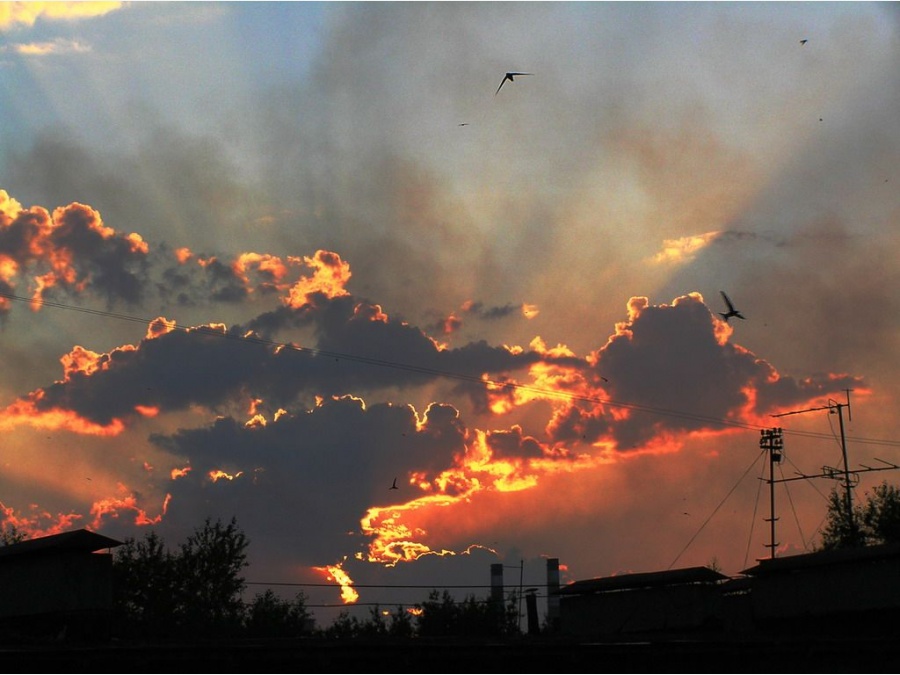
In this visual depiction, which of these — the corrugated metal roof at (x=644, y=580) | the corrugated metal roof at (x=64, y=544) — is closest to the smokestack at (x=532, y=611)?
the corrugated metal roof at (x=644, y=580)

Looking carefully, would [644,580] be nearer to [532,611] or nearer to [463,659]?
[532,611]

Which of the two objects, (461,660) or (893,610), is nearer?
(461,660)

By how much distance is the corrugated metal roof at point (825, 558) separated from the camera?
51.1 m

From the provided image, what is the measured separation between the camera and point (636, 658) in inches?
997

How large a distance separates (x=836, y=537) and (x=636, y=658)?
10310 cm

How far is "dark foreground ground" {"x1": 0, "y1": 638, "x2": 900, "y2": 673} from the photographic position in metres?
21.9

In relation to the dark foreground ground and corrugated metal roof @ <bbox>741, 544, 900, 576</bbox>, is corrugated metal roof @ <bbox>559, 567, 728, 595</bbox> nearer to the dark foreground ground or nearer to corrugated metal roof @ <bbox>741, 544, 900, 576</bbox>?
corrugated metal roof @ <bbox>741, 544, 900, 576</bbox>

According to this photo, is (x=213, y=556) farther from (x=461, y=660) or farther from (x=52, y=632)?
(x=461, y=660)

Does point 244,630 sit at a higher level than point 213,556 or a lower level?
lower

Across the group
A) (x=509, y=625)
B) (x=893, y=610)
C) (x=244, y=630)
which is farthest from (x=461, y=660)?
(x=509, y=625)

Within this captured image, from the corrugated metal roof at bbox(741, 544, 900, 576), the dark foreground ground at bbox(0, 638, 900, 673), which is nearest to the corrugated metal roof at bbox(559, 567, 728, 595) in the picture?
the corrugated metal roof at bbox(741, 544, 900, 576)

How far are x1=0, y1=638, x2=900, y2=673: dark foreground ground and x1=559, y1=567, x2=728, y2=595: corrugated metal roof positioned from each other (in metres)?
29.4

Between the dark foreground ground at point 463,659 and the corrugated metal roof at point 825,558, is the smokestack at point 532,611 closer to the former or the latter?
the corrugated metal roof at point 825,558

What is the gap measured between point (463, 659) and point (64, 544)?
32553mm
